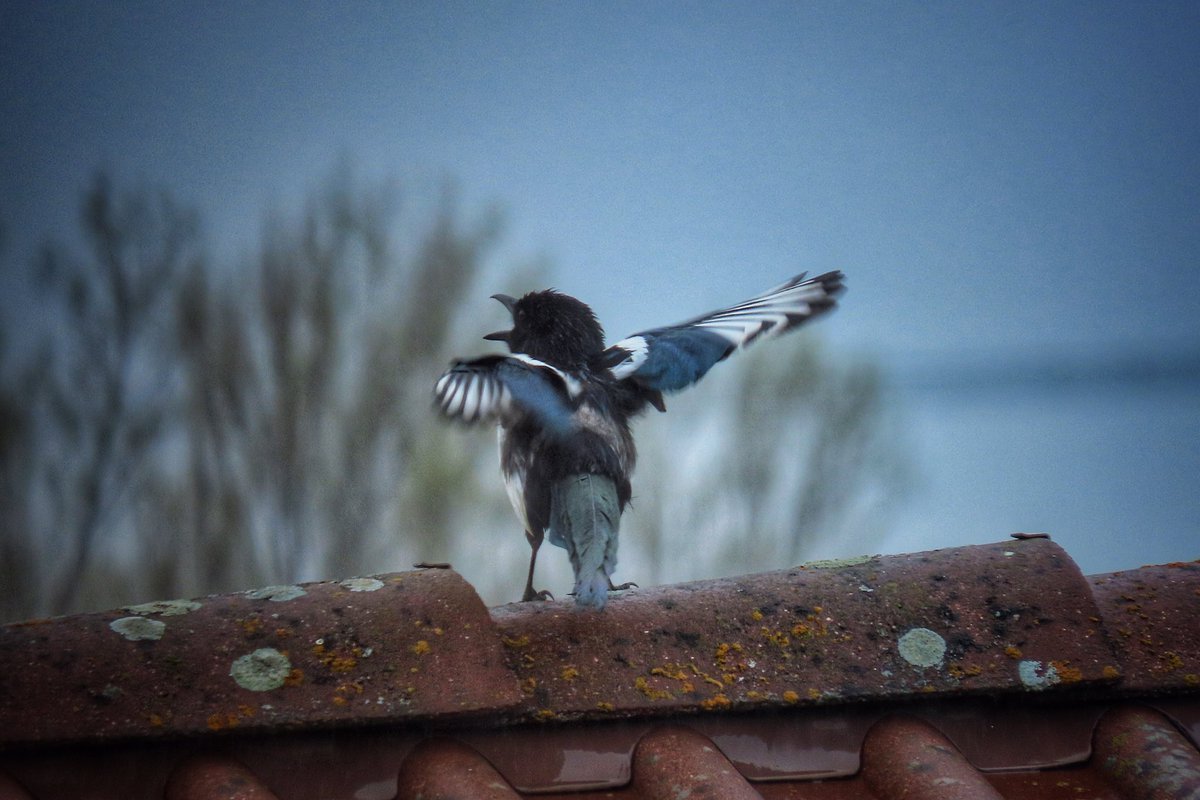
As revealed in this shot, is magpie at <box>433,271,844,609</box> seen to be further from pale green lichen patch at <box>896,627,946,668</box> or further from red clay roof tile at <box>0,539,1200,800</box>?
pale green lichen patch at <box>896,627,946,668</box>

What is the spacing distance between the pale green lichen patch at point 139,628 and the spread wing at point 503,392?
0.79m

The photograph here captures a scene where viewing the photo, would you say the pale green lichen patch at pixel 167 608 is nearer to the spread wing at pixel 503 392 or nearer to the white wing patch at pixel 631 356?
the spread wing at pixel 503 392

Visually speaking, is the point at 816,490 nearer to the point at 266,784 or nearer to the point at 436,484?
the point at 436,484

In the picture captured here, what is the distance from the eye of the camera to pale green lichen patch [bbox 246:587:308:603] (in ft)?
4.73

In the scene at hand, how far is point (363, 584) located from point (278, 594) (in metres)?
0.12

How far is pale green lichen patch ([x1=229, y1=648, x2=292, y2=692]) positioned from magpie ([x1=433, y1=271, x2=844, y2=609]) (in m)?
Result: 0.46

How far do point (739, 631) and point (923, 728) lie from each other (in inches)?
10.9

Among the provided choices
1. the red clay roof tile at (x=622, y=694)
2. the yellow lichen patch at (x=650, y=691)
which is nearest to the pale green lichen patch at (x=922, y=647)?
the red clay roof tile at (x=622, y=694)

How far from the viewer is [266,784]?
1.23 m

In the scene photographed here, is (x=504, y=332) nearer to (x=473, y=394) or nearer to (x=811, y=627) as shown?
(x=473, y=394)

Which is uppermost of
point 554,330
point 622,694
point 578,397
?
point 554,330

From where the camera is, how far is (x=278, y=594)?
4.77ft

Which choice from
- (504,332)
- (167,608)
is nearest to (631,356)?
(504,332)

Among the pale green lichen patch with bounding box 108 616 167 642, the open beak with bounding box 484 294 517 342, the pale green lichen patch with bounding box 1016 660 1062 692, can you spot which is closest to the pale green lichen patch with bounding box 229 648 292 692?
the pale green lichen patch with bounding box 108 616 167 642
